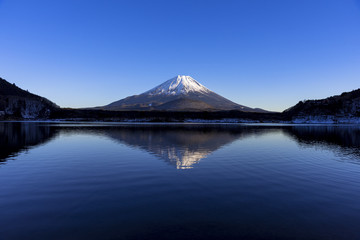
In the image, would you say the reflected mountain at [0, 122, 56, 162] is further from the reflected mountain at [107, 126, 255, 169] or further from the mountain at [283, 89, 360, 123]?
the mountain at [283, 89, 360, 123]

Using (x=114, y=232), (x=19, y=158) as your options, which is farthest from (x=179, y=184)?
(x=19, y=158)

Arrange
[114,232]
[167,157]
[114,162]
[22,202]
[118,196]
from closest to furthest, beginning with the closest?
[114,232] < [22,202] < [118,196] < [114,162] < [167,157]

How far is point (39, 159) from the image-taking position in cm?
2267

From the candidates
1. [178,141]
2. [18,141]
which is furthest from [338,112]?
[18,141]

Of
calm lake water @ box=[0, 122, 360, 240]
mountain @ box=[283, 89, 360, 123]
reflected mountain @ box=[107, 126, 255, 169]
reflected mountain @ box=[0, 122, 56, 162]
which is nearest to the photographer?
calm lake water @ box=[0, 122, 360, 240]

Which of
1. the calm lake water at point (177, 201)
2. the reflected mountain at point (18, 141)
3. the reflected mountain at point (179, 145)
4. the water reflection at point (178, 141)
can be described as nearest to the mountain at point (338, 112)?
the water reflection at point (178, 141)

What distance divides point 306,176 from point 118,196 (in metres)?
13.8

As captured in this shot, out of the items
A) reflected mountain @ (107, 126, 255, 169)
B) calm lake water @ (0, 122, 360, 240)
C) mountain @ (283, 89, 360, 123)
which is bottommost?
calm lake water @ (0, 122, 360, 240)

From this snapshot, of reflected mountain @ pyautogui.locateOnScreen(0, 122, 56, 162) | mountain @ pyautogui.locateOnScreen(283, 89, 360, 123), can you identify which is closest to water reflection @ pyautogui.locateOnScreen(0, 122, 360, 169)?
reflected mountain @ pyautogui.locateOnScreen(0, 122, 56, 162)

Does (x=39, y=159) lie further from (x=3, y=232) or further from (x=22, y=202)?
(x=3, y=232)

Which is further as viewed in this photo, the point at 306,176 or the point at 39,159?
the point at 39,159

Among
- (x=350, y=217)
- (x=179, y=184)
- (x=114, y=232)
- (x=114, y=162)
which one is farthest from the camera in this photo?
(x=114, y=162)

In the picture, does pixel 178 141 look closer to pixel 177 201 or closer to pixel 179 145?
pixel 179 145

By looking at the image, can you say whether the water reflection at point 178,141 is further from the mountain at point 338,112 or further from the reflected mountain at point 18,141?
the mountain at point 338,112
